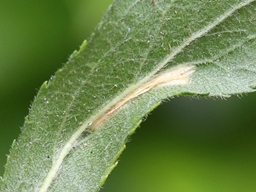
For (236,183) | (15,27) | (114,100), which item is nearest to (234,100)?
(236,183)

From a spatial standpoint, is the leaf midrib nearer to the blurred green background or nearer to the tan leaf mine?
the tan leaf mine

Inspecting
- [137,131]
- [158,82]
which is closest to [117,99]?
[158,82]

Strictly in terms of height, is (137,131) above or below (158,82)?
above

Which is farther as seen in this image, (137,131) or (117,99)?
(137,131)

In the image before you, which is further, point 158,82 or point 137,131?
point 137,131

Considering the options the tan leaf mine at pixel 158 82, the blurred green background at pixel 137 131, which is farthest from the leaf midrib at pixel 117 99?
the blurred green background at pixel 137 131

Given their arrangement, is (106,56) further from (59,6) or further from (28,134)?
(59,6)

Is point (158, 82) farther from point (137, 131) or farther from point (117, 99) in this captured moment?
point (137, 131)
